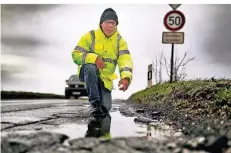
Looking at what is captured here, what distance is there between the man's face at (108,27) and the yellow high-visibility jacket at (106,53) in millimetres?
32

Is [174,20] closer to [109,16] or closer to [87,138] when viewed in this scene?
[109,16]

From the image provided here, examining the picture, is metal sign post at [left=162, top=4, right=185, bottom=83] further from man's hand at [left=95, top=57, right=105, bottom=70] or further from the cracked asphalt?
the cracked asphalt

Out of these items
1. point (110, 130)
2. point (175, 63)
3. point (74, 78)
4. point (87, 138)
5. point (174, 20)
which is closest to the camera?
point (87, 138)

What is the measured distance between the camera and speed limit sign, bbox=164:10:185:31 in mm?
3912

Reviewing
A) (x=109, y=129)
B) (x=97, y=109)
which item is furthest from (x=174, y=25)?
(x=109, y=129)

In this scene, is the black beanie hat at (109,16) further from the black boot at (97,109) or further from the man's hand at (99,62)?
the black boot at (97,109)

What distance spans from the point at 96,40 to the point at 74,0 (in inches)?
20.1

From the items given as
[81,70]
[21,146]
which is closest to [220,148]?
[21,146]

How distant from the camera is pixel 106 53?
363cm

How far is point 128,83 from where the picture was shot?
12.3ft

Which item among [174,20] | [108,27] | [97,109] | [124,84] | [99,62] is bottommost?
[97,109]

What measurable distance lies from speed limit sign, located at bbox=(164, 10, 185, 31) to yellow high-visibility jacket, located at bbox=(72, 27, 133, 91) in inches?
21.6

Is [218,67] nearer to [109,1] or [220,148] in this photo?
[109,1]

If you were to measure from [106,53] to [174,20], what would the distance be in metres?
0.77
